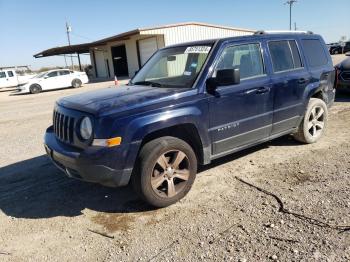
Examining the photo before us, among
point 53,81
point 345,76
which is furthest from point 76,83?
point 345,76

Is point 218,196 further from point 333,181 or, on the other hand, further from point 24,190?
point 24,190

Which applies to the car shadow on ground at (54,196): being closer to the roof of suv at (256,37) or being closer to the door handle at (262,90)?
the door handle at (262,90)

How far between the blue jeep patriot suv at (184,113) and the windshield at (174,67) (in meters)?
0.02

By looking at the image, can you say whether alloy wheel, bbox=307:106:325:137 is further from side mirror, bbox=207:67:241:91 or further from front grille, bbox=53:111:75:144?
front grille, bbox=53:111:75:144

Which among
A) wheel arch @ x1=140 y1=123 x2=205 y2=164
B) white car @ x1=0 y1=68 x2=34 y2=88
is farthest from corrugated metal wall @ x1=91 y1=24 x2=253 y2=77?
wheel arch @ x1=140 y1=123 x2=205 y2=164

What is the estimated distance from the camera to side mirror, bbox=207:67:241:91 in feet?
13.5

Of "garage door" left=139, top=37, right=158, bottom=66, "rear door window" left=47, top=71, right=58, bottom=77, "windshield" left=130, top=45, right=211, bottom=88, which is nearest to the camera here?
"windshield" left=130, top=45, right=211, bottom=88

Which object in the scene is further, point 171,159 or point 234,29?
point 234,29

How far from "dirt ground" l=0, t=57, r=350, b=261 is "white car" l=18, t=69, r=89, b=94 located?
20.0 m

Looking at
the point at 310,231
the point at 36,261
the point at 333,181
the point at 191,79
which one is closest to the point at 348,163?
the point at 333,181

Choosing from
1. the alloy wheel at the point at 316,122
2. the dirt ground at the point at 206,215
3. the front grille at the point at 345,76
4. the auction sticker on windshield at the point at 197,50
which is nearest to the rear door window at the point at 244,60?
the auction sticker on windshield at the point at 197,50

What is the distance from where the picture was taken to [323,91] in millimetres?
6188

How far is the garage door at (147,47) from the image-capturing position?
28.8m

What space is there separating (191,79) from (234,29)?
2859 centimetres
